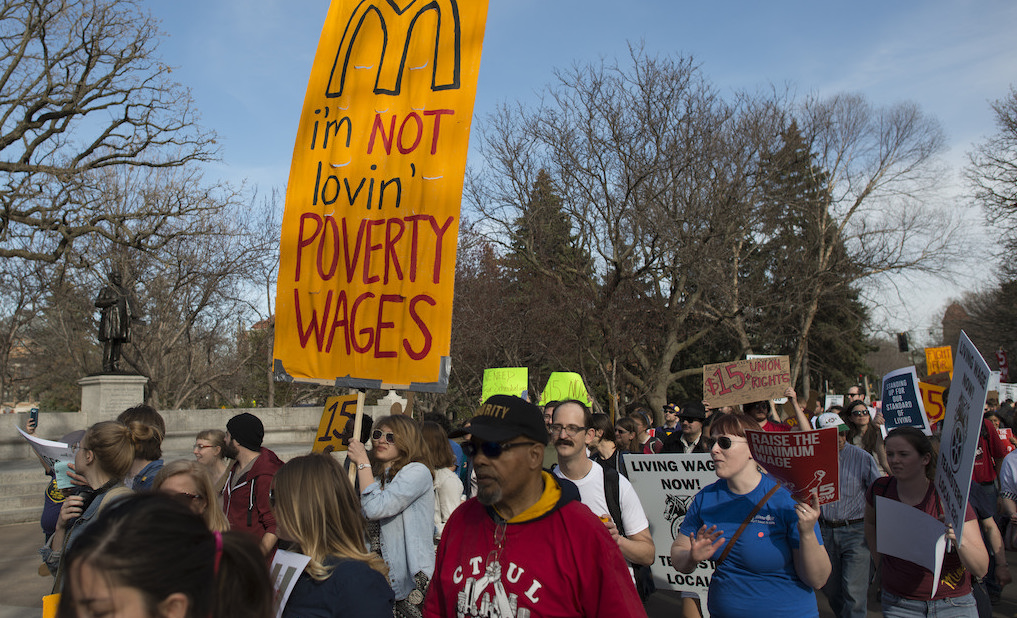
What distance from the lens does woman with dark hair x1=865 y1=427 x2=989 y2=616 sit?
3.86 m

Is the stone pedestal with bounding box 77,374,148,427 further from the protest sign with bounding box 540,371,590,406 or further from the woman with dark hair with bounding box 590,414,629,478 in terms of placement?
the woman with dark hair with bounding box 590,414,629,478

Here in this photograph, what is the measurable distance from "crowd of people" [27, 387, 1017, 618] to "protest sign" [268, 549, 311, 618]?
0.03 meters

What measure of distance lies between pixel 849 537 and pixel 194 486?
4.50 meters

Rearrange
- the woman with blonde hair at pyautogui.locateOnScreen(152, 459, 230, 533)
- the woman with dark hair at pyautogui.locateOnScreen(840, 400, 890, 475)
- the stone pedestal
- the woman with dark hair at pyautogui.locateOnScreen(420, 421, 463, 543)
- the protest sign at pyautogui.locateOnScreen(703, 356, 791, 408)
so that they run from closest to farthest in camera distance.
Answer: the woman with blonde hair at pyautogui.locateOnScreen(152, 459, 230, 533) → the woman with dark hair at pyautogui.locateOnScreen(420, 421, 463, 543) → the woman with dark hair at pyautogui.locateOnScreen(840, 400, 890, 475) → the protest sign at pyautogui.locateOnScreen(703, 356, 791, 408) → the stone pedestal

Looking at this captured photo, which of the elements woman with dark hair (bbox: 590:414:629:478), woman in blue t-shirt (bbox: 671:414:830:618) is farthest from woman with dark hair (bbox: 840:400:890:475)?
woman in blue t-shirt (bbox: 671:414:830:618)

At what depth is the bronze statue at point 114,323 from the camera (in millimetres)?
18078

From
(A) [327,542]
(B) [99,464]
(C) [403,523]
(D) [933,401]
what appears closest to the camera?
(A) [327,542]

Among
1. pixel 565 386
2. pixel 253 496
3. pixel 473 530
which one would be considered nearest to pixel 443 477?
pixel 253 496

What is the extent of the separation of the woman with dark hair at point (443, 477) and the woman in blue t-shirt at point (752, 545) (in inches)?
92.2

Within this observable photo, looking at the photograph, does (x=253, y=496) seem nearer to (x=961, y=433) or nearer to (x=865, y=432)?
(x=961, y=433)

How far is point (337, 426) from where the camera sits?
5.65 m

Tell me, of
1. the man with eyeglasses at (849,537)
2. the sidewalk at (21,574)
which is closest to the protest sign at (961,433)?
the man with eyeglasses at (849,537)

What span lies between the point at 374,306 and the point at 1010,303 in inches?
1479

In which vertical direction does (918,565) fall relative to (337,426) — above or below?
below
